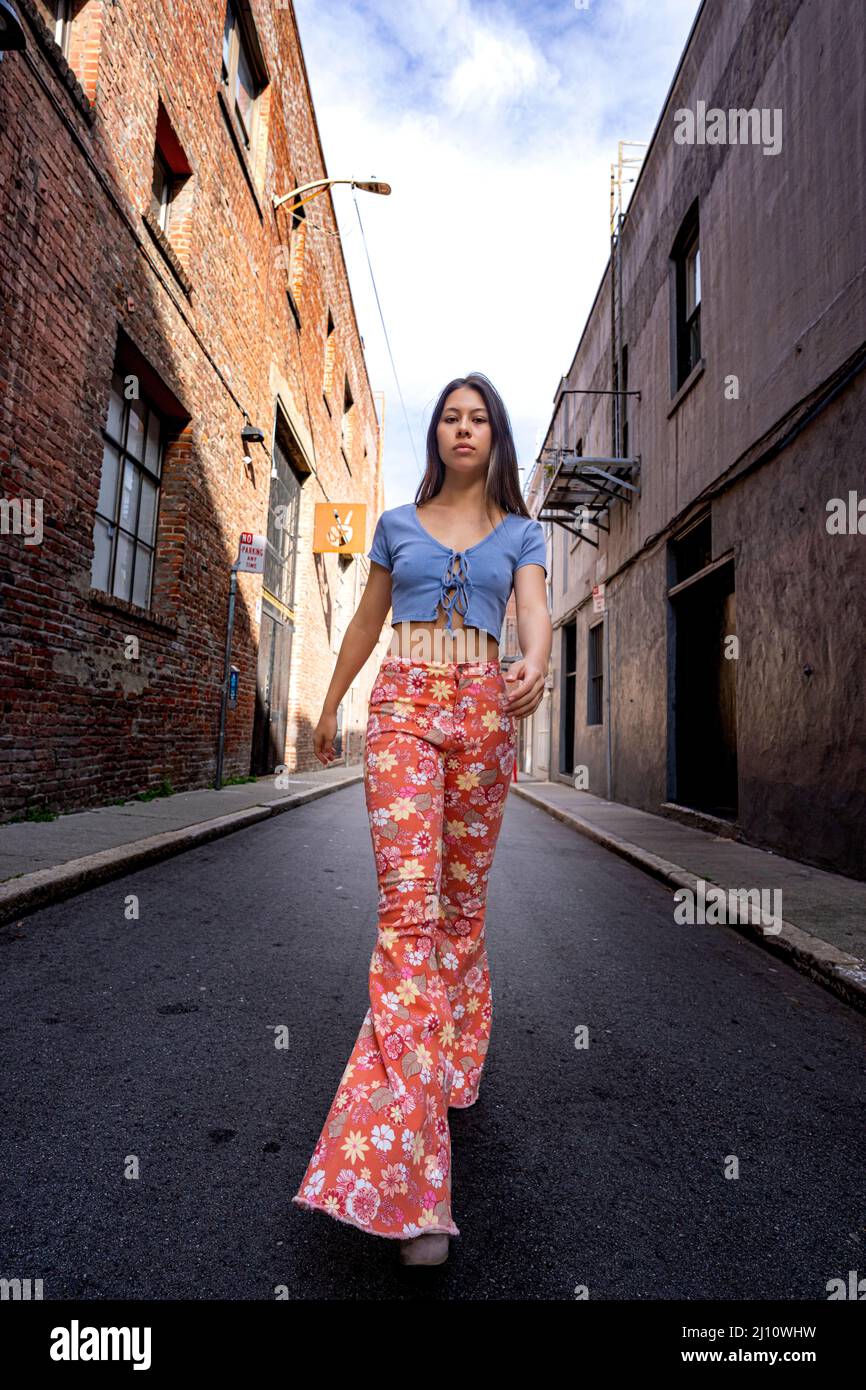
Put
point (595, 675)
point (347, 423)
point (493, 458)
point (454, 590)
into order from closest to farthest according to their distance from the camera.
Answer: point (454, 590) < point (493, 458) < point (595, 675) < point (347, 423)

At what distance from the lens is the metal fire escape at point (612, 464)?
38.0ft

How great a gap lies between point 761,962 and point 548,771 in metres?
15.9

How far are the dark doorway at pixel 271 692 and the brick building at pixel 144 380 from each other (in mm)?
70

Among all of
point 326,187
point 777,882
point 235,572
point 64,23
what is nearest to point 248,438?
point 235,572

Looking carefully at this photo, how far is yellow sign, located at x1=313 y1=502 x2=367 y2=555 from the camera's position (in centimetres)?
1520

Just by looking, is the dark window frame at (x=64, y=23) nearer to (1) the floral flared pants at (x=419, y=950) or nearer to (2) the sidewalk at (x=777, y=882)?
(1) the floral flared pants at (x=419, y=950)

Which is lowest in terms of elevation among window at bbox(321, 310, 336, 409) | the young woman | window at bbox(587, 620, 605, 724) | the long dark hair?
the young woman

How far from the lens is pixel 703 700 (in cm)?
977

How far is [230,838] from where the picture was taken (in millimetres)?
6344

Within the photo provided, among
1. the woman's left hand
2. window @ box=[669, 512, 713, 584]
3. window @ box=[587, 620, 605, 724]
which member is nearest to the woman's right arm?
the woman's left hand

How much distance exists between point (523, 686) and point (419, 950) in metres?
0.56

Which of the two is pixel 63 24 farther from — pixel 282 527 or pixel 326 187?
pixel 282 527

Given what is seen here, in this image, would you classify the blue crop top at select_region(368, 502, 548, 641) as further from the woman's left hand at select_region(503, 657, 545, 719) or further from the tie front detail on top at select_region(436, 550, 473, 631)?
the woman's left hand at select_region(503, 657, 545, 719)
